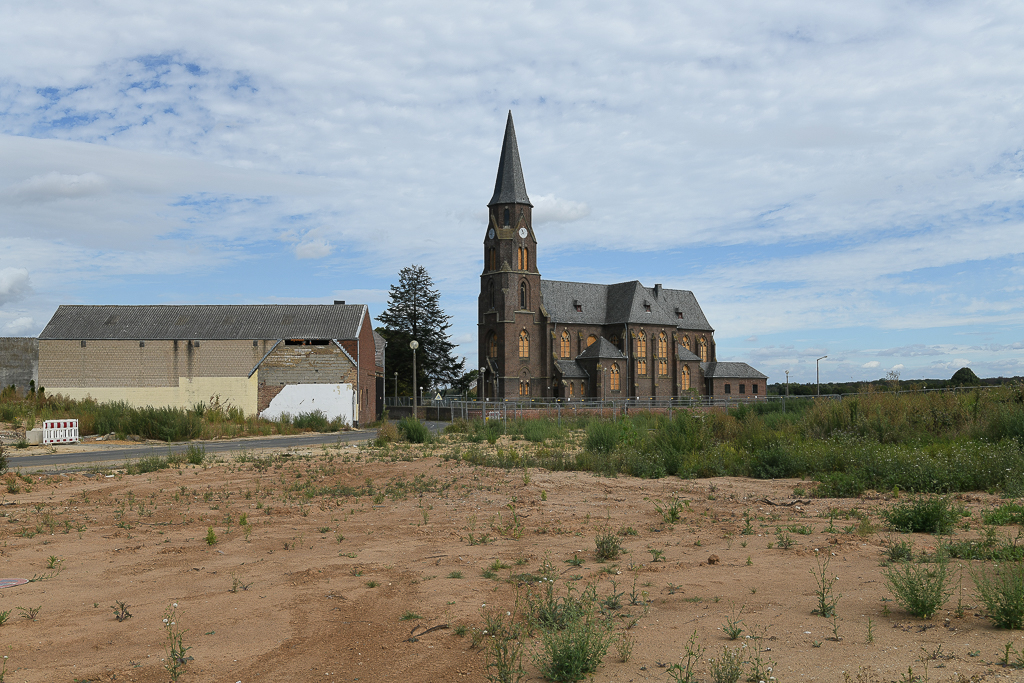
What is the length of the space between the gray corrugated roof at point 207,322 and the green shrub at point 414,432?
1994 centimetres

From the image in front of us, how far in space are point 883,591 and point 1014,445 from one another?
9.37m

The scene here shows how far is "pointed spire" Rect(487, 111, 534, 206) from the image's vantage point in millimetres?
74125

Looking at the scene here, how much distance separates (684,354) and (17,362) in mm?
64826

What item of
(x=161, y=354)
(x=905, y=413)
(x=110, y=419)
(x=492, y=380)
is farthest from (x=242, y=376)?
(x=905, y=413)

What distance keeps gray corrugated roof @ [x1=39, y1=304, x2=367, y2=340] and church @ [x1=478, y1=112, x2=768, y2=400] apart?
2586 cm

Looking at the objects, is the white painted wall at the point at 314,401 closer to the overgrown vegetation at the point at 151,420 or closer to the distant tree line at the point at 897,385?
the overgrown vegetation at the point at 151,420

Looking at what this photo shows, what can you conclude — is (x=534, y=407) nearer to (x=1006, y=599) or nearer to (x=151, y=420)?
(x=151, y=420)

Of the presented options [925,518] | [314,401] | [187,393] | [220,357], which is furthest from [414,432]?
[187,393]

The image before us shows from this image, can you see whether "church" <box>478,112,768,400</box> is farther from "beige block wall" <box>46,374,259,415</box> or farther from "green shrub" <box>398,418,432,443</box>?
"green shrub" <box>398,418,432,443</box>

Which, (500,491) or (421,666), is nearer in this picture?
(421,666)

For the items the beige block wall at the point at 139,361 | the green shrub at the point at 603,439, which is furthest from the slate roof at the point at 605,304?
the green shrub at the point at 603,439

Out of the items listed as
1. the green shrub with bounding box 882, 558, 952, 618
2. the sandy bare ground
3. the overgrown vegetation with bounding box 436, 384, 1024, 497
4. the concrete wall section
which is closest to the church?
the concrete wall section

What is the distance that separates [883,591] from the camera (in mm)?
6621

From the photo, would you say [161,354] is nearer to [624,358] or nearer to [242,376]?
[242,376]
